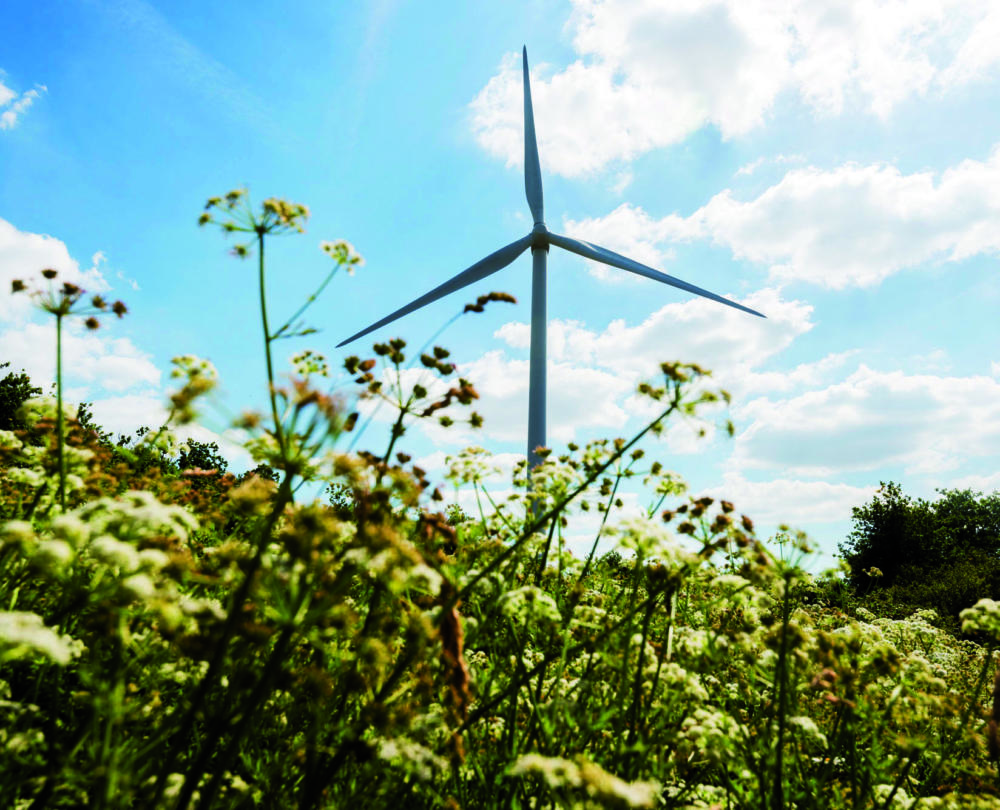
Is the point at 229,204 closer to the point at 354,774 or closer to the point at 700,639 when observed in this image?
the point at 354,774

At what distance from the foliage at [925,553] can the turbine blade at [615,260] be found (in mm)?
14428

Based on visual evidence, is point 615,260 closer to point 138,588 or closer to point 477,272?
point 477,272

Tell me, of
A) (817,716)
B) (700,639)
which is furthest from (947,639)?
(700,639)

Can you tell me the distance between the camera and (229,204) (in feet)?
Answer: 14.0

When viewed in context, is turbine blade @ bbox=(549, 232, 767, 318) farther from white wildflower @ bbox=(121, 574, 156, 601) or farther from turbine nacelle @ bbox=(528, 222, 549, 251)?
white wildflower @ bbox=(121, 574, 156, 601)

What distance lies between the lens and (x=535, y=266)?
26.6m

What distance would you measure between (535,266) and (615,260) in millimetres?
3624

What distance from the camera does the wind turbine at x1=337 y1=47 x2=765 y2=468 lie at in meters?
24.5

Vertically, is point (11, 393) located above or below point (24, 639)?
above

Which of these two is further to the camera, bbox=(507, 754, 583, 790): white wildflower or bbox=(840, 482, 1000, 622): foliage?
bbox=(840, 482, 1000, 622): foliage

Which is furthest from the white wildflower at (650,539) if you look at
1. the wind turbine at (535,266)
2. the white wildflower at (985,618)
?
the wind turbine at (535,266)

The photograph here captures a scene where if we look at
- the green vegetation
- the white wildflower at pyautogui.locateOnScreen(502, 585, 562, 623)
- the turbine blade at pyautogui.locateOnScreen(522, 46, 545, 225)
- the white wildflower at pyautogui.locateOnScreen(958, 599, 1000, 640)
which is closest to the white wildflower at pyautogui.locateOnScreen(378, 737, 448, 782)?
the green vegetation

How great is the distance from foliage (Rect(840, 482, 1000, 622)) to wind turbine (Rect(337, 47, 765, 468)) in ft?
51.1

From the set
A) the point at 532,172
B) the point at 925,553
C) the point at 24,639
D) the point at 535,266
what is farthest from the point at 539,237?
the point at 925,553
